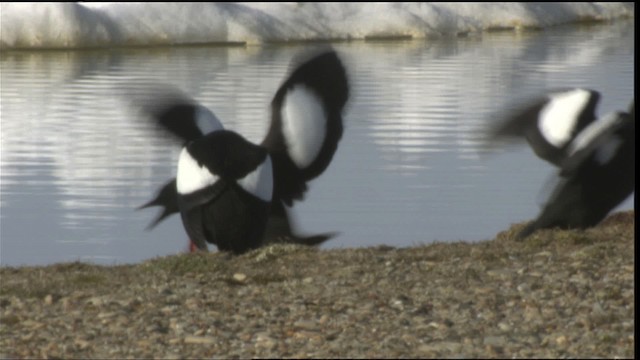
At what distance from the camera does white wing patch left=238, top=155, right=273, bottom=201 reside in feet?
25.5

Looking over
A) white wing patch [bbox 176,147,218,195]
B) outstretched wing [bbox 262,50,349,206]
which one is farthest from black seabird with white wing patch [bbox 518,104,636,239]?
white wing patch [bbox 176,147,218,195]

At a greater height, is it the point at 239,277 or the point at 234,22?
the point at 239,277

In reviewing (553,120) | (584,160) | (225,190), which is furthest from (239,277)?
(553,120)

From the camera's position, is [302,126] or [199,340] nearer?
[199,340]

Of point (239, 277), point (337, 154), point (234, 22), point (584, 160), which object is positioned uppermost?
point (584, 160)

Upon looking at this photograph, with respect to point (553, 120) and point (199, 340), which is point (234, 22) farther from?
point (199, 340)

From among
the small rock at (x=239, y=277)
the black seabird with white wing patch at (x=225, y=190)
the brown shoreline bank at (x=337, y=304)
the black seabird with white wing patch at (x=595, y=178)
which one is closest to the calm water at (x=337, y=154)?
the black seabird with white wing patch at (x=595, y=178)

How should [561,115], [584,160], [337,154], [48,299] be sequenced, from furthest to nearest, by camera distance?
[337,154] < [561,115] < [584,160] < [48,299]

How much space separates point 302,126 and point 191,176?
0.97 meters

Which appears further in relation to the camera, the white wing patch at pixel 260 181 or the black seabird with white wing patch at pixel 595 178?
the black seabird with white wing patch at pixel 595 178

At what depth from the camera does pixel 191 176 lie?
25.5 ft

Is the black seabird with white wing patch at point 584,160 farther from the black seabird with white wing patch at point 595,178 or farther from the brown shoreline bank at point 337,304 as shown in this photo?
the brown shoreline bank at point 337,304

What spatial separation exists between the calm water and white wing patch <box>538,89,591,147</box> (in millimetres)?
324

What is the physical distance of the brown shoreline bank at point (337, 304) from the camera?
543 cm
